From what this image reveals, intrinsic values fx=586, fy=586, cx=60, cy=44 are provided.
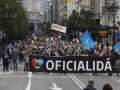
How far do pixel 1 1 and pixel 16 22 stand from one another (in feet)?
43.9

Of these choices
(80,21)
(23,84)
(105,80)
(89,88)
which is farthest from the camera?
(80,21)

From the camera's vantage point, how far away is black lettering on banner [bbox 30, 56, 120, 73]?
857 inches

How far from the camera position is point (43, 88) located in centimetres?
2466

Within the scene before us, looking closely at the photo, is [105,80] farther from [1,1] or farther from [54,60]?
[1,1]

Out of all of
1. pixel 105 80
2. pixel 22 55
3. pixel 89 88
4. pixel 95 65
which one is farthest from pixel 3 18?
pixel 89 88

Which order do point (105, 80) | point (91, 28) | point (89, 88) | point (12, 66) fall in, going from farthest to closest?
1. point (91, 28)
2. point (12, 66)
3. point (105, 80)
4. point (89, 88)

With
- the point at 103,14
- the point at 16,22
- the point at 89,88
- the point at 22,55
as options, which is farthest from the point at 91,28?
the point at 89,88

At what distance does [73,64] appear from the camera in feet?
72.3

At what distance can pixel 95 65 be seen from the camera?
22.7 metres

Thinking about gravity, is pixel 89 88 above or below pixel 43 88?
above

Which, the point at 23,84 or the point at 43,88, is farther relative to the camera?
the point at 23,84

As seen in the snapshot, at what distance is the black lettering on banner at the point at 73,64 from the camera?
21.8 m

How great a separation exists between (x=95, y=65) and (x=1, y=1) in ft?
194

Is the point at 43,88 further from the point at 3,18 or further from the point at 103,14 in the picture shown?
the point at 103,14
